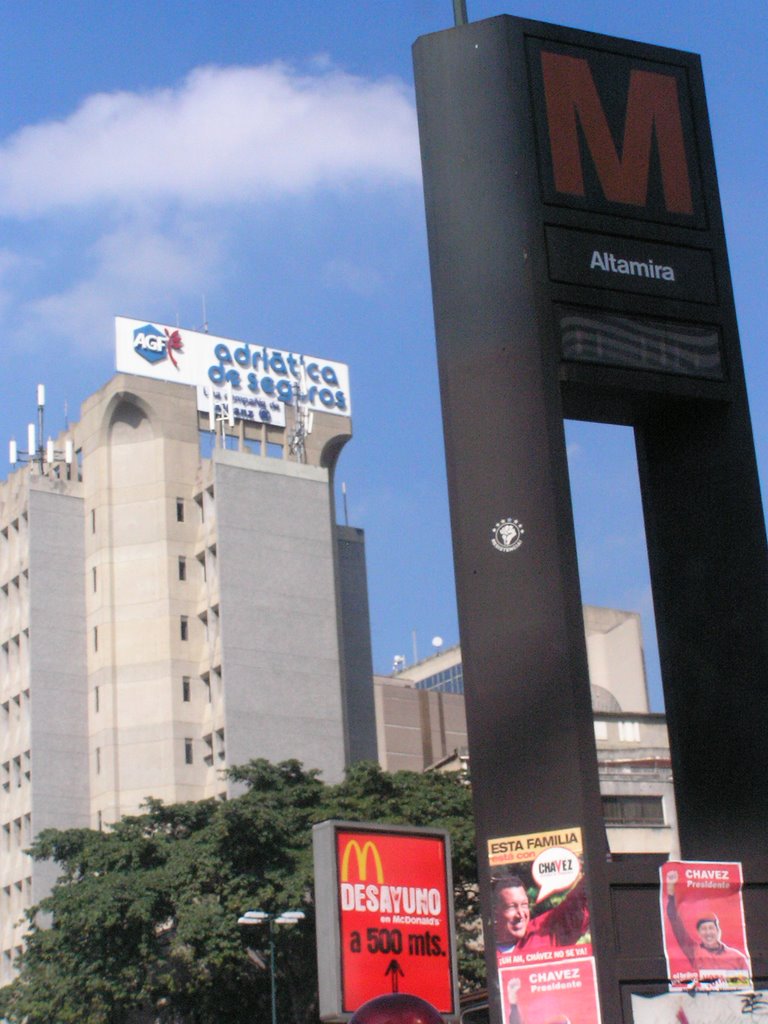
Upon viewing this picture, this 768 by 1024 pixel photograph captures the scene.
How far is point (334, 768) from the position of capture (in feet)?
300

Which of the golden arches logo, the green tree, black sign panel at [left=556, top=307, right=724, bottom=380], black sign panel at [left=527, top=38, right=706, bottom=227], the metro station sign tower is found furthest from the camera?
the green tree

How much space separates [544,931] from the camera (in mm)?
21578

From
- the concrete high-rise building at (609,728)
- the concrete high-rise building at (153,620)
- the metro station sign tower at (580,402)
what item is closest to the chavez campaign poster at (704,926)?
the metro station sign tower at (580,402)

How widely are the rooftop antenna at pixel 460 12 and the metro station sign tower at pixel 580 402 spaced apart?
69cm

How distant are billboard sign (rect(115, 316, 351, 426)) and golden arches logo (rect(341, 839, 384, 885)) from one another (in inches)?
3104

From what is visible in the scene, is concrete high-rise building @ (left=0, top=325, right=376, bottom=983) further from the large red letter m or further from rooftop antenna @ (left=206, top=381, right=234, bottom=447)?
the large red letter m

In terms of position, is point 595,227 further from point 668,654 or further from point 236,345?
point 236,345

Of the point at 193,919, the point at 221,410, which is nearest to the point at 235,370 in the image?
the point at 221,410

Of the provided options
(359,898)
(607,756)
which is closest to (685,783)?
(359,898)

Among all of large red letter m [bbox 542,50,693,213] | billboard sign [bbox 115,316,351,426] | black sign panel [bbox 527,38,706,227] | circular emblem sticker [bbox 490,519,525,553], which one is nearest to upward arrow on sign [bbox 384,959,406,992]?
circular emblem sticker [bbox 490,519,525,553]

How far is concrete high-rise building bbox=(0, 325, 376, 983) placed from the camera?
3590 inches

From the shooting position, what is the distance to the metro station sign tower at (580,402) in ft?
73.5

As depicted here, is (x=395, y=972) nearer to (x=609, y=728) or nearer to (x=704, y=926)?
(x=704, y=926)

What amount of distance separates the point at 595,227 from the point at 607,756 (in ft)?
168
